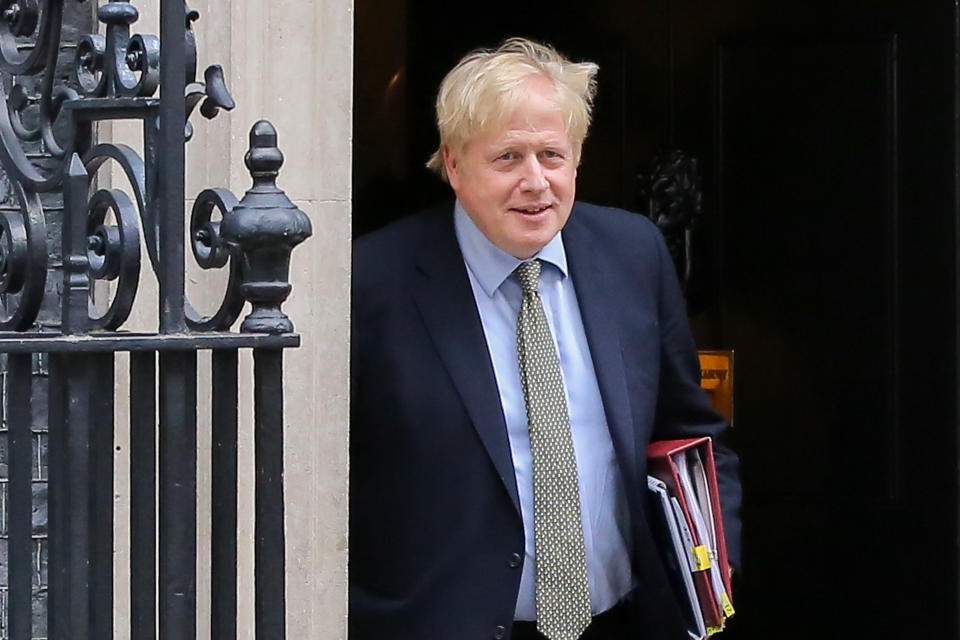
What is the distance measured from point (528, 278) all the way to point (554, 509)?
1.49 ft

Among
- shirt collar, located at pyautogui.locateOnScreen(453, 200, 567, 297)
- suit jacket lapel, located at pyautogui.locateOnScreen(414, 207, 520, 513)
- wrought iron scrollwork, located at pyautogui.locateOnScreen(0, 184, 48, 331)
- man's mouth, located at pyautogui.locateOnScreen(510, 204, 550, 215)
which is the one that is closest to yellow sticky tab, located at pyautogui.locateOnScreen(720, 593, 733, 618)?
suit jacket lapel, located at pyautogui.locateOnScreen(414, 207, 520, 513)

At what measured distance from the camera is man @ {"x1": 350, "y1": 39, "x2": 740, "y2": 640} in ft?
11.1

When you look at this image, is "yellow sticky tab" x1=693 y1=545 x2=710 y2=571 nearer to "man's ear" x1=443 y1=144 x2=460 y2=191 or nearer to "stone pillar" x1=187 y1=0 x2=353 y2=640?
"stone pillar" x1=187 y1=0 x2=353 y2=640

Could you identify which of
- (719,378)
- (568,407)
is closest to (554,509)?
(568,407)

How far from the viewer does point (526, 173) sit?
11.1 ft

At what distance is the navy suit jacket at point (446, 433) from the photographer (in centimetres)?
339

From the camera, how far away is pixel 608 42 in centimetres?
623

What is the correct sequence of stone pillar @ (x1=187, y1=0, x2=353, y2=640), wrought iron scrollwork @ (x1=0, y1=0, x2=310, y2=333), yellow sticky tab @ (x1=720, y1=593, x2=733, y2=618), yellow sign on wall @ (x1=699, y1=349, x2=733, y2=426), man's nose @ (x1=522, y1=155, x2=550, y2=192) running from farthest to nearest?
yellow sign on wall @ (x1=699, y1=349, x2=733, y2=426)
yellow sticky tab @ (x1=720, y1=593, x2=733, y2=618)
stone pillar @ (x1=187, y1=0, x2=353, y2=640)
man's nose @ (x1=522, y1=155, x2=550, y2=192)
wrought iron scrollwork @ (x1=0, y1=0, x2=310, y2=333)

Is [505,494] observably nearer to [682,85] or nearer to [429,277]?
[429,277]

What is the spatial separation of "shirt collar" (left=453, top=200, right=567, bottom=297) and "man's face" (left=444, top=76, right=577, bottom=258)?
66 millimetres

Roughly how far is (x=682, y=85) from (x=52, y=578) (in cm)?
421

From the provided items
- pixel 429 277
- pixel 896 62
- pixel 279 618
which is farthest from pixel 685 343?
pixel 896 62

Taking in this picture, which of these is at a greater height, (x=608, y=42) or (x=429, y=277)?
(x=608, y=42)

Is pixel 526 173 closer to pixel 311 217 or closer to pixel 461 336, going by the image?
pixel 461 336
